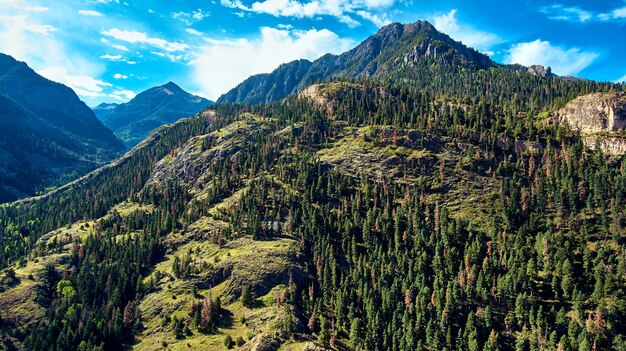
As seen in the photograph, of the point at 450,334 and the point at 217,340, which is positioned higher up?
the point at 450,334

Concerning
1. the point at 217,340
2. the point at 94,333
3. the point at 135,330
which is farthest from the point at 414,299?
the point at 94,333

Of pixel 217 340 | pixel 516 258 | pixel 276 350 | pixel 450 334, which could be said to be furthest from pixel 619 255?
pixel 217 340

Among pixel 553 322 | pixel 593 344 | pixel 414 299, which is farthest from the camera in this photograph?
pixel 414 299

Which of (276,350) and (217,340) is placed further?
(217,340)

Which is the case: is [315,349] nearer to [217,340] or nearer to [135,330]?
[217,340]

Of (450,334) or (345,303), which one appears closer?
(450,334)

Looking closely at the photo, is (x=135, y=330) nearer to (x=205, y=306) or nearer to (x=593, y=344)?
(x=205, y=306)

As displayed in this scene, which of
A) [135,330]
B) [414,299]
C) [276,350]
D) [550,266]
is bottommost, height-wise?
[135,330]

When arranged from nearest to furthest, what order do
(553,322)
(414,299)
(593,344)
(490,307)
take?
(593,344)
(553,322)
(490,307)
(414,299)

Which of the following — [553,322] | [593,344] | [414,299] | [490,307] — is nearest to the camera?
[593,344]
